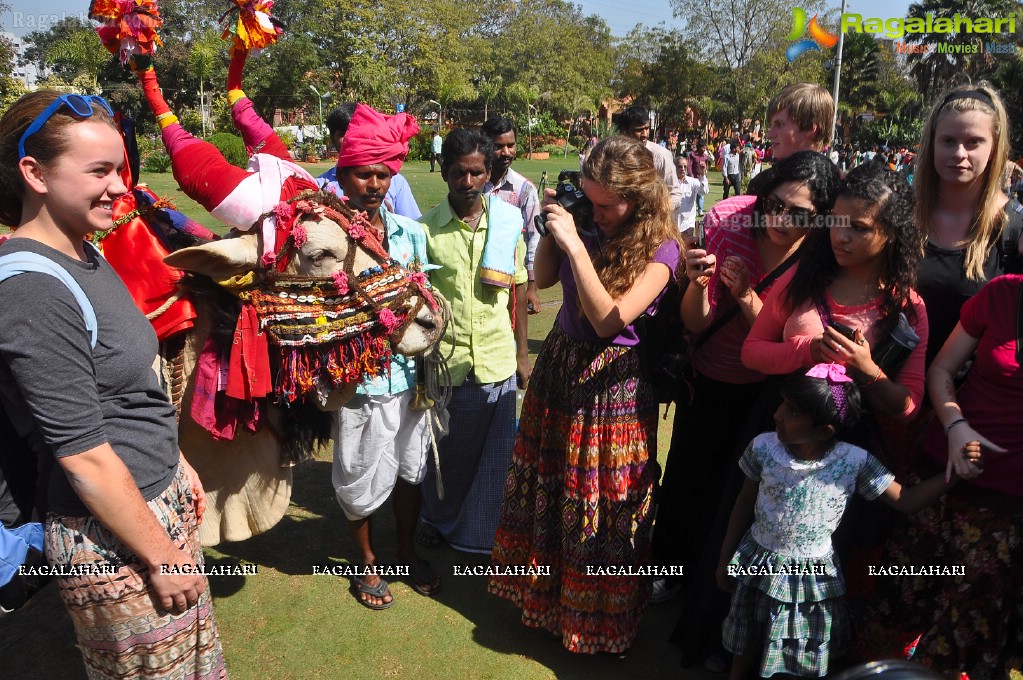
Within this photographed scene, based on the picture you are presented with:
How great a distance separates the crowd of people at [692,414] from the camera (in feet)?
6.17

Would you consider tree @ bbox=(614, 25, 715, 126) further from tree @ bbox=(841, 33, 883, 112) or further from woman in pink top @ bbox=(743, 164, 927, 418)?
woman in pink top @ bbox=(743, 164, 927, 418)

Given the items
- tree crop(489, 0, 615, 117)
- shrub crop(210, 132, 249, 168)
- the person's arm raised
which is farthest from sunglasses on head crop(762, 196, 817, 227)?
tree crop(489, 0, 615, 117)

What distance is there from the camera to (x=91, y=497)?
176 centimetres

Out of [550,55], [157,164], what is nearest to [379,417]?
[157,164]

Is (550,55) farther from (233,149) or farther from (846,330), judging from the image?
(846,330)

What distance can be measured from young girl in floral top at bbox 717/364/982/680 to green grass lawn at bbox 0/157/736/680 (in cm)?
56

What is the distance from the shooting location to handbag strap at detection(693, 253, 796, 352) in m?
2.86

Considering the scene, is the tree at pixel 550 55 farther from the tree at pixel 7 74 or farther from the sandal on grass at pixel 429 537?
the sandal on grass at pixel 429 537

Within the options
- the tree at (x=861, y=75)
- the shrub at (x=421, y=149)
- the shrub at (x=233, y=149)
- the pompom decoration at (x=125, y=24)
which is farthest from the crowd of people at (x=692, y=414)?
the tree at (x=861, y=75)

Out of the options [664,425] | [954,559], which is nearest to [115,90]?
[664,425]

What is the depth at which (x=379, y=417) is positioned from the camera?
318cm

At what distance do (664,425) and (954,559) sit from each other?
2671mm

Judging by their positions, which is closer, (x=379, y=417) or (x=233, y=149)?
(x=379, y=417)

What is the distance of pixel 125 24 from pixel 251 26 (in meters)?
0.47
